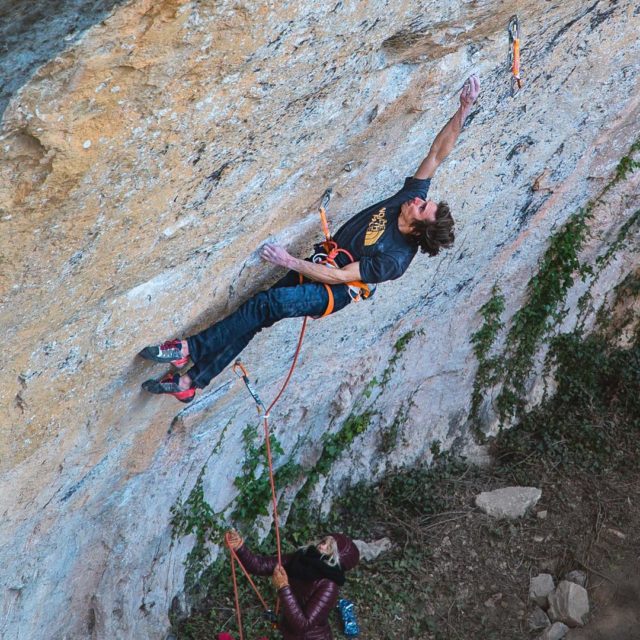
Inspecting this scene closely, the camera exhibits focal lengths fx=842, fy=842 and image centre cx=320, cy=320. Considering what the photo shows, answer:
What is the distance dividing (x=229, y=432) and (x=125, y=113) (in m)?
3.47

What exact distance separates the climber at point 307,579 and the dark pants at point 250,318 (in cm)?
120

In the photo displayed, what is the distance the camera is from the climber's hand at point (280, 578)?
508 centimetres

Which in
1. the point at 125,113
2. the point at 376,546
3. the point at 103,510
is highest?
the point at 125,113

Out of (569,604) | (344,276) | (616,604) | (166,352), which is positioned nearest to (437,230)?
(344,276)

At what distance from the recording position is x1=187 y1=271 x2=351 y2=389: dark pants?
4434 millimetres

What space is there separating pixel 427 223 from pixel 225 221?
106 cm

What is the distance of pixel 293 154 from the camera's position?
407 cm

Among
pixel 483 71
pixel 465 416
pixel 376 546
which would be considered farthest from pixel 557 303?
pixel 483 71

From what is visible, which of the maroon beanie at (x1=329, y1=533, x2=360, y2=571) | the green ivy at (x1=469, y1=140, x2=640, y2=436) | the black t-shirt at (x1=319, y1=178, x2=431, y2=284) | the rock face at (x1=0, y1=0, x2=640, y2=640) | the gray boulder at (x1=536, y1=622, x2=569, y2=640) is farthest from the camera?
the green ivy at (x1=469, y1=140, x2=640, y2=436)

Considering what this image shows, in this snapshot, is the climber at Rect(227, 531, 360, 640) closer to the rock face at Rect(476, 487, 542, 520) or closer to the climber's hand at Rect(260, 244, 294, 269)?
the climber's hand at Rect(260, 244, 294, 269)

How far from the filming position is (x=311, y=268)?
4.24 metres

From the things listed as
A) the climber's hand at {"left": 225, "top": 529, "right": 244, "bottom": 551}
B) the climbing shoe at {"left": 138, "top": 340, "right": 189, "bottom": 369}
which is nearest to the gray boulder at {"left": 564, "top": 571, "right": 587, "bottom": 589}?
the climber's hand at {"left": 225, "top": 529, "right": 244, "bottom": 551}

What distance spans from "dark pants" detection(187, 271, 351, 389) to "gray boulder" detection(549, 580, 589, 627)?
3.80 metres

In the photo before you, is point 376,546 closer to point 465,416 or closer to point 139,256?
point 465,416
